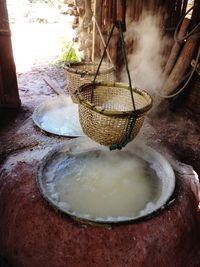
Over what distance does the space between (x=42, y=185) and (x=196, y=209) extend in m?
1.66

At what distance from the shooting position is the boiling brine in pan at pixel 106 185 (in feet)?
8.82

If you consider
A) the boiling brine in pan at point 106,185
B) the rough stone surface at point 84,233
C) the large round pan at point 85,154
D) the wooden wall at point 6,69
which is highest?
the wooden wall at point 6,69

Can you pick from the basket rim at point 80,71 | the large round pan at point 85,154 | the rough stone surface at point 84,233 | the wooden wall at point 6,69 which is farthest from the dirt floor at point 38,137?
the basket rim at point 80,71

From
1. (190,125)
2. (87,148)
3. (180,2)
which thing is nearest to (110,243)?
(87,148)

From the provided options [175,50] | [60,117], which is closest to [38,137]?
[60,117]

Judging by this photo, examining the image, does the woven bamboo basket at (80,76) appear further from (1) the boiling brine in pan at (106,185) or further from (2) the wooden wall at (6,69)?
(2) the wooden wall at (6,69)

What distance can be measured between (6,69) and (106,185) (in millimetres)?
2949

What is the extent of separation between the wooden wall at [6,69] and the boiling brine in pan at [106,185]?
2222 mm

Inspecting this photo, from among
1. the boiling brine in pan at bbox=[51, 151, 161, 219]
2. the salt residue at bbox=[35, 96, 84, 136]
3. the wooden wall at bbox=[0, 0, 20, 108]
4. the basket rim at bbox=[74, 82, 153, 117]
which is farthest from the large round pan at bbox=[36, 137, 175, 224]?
the wooden wall at bbox=[0, 0, 20, 108]

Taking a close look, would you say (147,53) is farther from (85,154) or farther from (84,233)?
(84,233)

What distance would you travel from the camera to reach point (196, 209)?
295 centimetres

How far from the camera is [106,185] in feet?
9.73

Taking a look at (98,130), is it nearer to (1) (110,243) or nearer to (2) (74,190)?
(2) (74,190)

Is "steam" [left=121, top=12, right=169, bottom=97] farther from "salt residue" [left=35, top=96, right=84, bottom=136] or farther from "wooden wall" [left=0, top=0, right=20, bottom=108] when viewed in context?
"wooden wall" [left=0, top=0, right=20, bottom=108]
